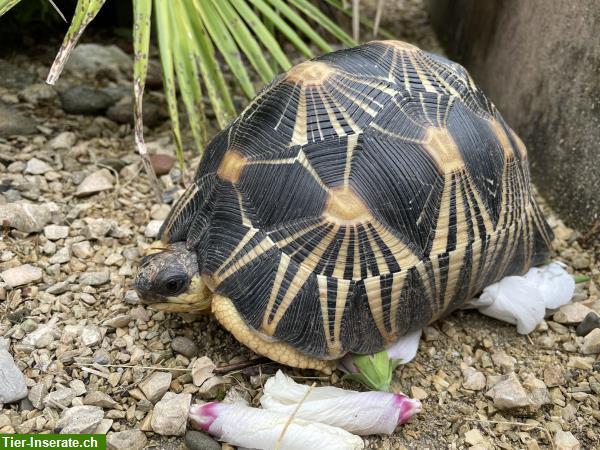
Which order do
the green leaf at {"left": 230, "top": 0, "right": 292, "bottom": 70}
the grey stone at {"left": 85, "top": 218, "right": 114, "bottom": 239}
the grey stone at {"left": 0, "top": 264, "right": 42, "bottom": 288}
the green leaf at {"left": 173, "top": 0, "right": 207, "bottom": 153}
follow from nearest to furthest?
the grey stone at {"left": 0, "top": 264, "right": 42, "bottom": 288} → the grey stone at {"left": 85, "top": 218, "right": 114, "bottom": 239} → the green leaf at {"left": 173, "top": 0, "right": 207, "bottom": 153} → the green leaf at {"left": 230, "top": 0, "right": 292, "bottom": 70}

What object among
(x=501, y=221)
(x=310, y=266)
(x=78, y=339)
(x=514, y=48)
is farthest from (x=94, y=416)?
(x=514, y=48)

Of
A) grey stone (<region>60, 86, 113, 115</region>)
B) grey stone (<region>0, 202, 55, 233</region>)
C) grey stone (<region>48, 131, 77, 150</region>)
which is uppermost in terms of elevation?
grey stone (<region>60, 86, 113, 115</region>)

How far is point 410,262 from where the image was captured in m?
2.28

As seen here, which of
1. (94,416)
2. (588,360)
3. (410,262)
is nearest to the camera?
(94,416)

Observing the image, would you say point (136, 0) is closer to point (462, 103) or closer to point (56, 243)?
point (56, 243)

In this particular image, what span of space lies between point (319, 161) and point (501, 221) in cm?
90

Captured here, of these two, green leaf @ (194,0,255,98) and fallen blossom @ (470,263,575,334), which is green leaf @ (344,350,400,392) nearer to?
fallen blossom @ (470,263,575,334)

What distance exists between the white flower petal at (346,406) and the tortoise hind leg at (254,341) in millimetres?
98

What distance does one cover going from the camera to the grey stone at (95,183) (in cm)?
325

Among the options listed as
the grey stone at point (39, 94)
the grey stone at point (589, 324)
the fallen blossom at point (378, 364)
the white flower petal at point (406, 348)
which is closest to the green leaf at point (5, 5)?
the grey stone at point (39, 94)

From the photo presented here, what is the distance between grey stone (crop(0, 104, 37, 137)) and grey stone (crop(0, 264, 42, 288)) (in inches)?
45.0

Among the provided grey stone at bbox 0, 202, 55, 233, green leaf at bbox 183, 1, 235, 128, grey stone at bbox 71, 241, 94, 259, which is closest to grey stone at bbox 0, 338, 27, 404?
grey stone at bbox 71, 241, 94, 259

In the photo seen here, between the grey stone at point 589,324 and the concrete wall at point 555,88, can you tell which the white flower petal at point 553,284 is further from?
the concrete wall at point 555,88

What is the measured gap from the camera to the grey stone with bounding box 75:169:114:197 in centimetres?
325
